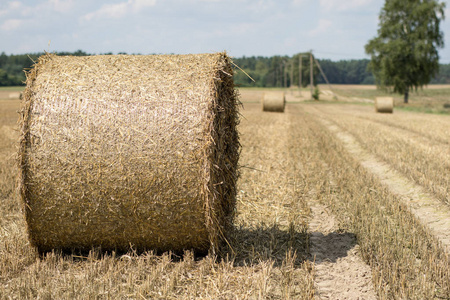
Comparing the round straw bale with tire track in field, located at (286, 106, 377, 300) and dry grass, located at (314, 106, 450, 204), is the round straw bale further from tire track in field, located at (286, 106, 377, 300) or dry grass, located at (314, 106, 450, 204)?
tire track in field, located at (286, 106, 377, 300)

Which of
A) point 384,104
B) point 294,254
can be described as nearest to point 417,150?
point 294,254

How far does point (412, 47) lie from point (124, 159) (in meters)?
48.6

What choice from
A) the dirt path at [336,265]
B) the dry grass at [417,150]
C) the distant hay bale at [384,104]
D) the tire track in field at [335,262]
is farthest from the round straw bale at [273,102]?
the dirt path at [336,265]

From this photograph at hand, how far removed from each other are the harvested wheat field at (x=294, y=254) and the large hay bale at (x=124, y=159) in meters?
0.26

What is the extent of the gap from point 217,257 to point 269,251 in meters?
0.59

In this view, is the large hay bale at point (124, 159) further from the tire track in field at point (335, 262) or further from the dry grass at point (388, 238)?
the dry grass at point (388, 238)

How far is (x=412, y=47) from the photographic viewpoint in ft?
151

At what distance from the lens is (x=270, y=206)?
6293 mm

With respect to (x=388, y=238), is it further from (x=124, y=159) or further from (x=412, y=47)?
(x=412, y=47)

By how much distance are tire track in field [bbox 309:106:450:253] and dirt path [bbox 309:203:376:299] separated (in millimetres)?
1075

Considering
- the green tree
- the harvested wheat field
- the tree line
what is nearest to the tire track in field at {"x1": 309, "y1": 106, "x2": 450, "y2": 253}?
the harvested wheat field

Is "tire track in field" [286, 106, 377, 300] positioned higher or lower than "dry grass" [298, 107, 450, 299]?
lower

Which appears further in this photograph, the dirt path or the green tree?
the green tree

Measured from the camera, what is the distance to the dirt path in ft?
12.7
